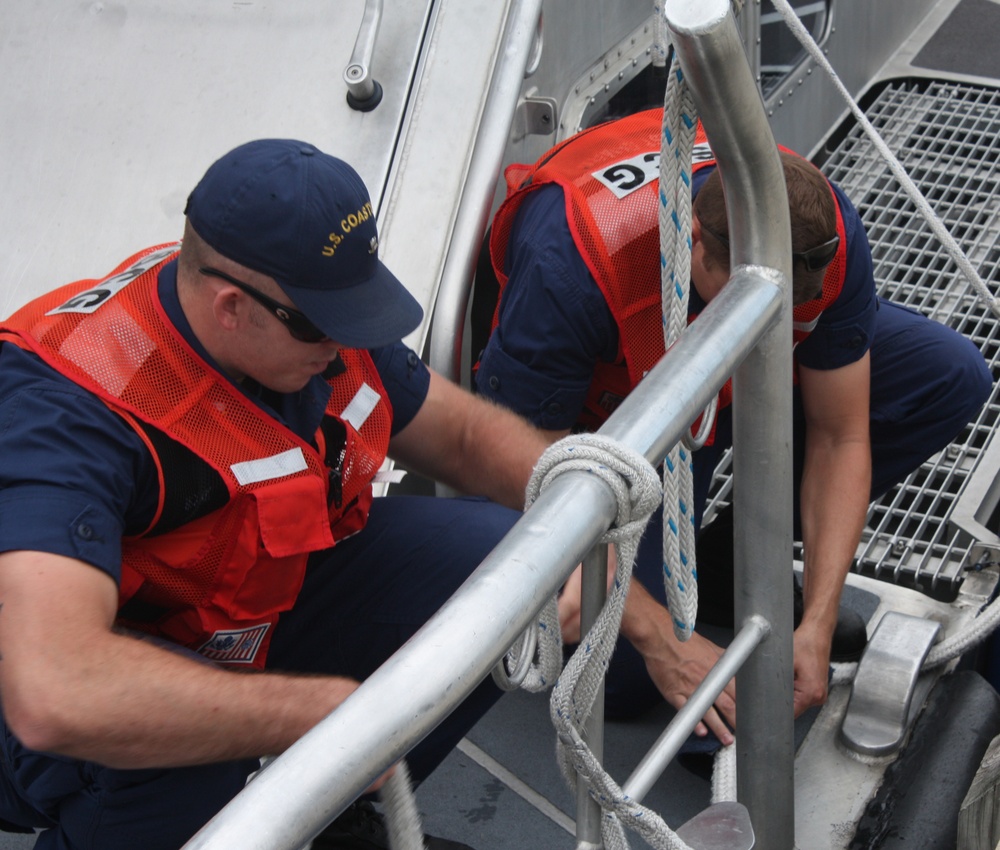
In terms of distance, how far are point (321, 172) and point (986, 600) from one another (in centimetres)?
155

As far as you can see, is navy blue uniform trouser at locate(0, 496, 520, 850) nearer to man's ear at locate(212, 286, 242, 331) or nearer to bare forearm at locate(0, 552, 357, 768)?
bare forearm at locate(0, 552, 357, 768)

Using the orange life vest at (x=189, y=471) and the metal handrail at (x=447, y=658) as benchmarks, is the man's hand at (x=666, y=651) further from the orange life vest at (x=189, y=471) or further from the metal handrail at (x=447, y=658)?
the metal handrail at (x=447, y=658)

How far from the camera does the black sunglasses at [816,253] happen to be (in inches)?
76.2

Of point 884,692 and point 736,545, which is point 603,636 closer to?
point 736,545

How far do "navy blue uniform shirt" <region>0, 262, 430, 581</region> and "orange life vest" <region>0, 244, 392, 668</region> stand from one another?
0.02 meters

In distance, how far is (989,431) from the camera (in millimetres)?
2939

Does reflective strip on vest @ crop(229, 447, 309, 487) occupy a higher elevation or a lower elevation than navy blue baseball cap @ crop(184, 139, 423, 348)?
lower

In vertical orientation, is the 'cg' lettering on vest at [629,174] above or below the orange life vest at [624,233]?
above

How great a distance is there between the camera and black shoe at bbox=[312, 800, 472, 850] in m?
1.81

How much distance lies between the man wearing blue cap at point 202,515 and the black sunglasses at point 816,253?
0.52 m

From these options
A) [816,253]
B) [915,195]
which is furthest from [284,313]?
[915,195]

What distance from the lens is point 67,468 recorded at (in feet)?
4.71

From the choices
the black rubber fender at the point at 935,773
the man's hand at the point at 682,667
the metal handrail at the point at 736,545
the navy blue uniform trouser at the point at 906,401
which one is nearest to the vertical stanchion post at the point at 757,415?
the metal handrail at the point at 736,545

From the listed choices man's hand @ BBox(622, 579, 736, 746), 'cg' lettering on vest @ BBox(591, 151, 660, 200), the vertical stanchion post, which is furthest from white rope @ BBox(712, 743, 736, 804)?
'cg' lettering on vest @ BBox(591, 151, 660, 200)
